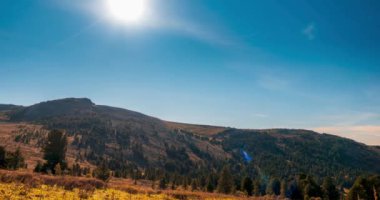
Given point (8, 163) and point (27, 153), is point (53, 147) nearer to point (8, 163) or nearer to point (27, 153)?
point (8, 163)

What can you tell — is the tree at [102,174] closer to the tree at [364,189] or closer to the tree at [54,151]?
the tree at [54,151]

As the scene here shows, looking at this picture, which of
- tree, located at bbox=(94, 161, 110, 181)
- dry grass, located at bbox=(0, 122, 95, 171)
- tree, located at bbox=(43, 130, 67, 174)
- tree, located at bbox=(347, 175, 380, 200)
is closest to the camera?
tree, located at bbox=(94, 161, 110, 181)

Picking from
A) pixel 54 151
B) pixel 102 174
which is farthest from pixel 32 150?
pixel 102 174

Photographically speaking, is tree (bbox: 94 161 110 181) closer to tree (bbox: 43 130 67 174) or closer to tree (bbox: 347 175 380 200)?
tree (bbox: 43 130 67 174)

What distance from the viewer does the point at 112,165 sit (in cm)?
14238

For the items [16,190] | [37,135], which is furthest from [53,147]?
[37,135]

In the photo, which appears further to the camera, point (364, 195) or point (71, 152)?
point (71, 152)

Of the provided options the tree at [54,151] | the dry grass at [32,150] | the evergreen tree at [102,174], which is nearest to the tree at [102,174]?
the evergreen tree at [102,174]

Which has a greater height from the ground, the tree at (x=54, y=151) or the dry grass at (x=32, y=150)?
the tree at (x=54, y=151)

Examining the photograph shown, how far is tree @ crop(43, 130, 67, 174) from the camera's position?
70.2 metres

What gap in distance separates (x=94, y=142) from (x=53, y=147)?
4874 inches

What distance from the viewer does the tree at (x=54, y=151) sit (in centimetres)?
7019

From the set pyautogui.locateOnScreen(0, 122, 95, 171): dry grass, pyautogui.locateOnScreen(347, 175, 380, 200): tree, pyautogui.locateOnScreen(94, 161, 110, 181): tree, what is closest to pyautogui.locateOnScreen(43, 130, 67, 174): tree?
pyautogui.locateOnScreen(94, 161, 110, 181): tree

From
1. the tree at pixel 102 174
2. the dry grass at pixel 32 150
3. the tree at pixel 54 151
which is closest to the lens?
the tree at pixel 102 174
